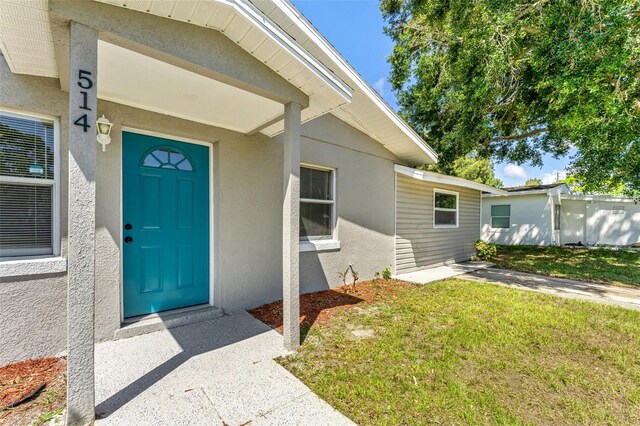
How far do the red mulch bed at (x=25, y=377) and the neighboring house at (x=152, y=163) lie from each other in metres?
0.12

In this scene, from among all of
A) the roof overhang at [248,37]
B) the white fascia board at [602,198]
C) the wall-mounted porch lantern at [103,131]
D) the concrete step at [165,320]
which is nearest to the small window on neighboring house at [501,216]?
the white fascia board at [602,198]

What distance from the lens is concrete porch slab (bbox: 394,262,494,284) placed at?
672 centimetres

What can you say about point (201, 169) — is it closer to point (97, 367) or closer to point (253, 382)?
point (97, 367)

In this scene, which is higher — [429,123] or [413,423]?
[429,123]

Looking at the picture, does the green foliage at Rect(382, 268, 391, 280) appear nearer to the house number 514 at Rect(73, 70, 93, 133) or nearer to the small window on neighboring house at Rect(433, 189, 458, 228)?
the small window on neighboring house at Rect(433, 189, 458, 228)

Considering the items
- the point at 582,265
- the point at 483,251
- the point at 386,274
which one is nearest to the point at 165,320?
the point at 386,274

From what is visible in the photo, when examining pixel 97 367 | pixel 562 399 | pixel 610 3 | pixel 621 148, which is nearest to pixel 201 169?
pixel 97 367

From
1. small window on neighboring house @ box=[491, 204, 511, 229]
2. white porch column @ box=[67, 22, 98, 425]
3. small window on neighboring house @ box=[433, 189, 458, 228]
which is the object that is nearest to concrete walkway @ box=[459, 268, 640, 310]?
small window on neighboring house @ box=[433, 189, 458, 228]

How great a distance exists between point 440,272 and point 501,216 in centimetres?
1086

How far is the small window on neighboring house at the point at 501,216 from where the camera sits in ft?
50.6

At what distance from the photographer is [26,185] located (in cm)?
288

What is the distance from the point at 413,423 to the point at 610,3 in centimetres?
809

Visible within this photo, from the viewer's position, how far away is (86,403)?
6.53 feet

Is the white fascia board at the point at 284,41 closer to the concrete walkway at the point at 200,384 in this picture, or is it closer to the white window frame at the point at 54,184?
the white window frame at the point at 54,184
